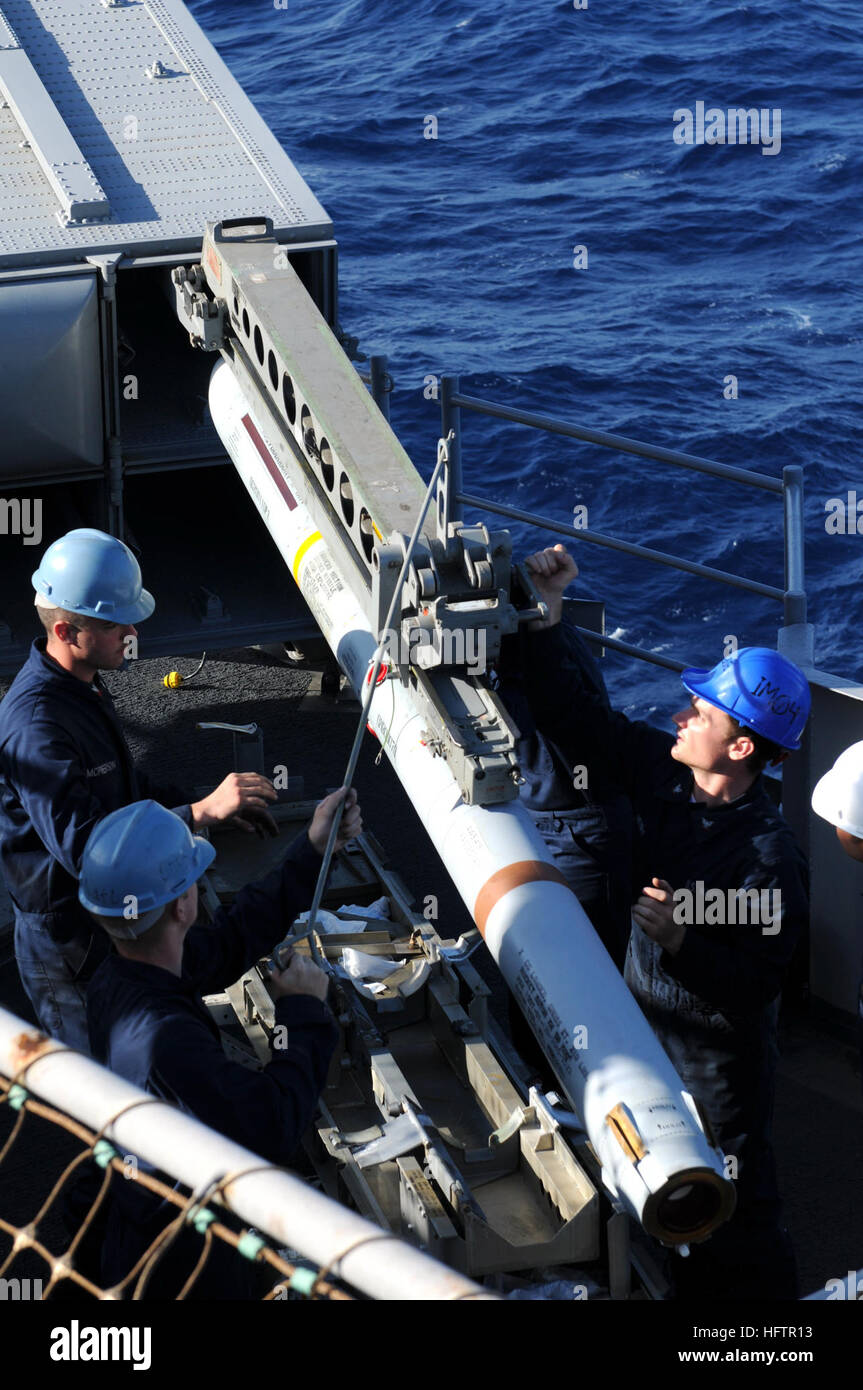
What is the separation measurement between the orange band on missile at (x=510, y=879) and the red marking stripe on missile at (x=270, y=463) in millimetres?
2169

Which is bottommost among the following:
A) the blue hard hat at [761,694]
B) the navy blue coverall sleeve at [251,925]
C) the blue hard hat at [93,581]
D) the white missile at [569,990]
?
the white missile at [569,990]

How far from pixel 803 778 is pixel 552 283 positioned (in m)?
13.1

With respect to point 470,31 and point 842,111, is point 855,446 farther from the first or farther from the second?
point 470,31

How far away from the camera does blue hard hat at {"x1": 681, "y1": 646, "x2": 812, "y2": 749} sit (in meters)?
4.83

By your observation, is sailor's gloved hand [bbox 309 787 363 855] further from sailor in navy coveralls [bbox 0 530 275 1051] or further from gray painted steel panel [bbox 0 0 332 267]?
gray painted steel panel [bbox 0 0 332 267]

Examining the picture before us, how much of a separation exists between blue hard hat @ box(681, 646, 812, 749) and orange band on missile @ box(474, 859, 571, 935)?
0.70m

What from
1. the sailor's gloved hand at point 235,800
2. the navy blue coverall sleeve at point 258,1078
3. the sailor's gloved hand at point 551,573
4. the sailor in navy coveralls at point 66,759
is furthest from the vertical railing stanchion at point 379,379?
the navy blue coverall sleeve at point 258,1078

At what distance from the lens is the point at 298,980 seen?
4223mm

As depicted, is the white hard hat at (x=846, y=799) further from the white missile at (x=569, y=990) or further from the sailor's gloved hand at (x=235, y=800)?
the sailor's gloved hand at (x=235, y=800)

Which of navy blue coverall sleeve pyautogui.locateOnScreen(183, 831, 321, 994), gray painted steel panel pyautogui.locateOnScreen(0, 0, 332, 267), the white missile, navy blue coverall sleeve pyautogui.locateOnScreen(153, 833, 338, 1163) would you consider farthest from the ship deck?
gray painted steel panel pyautogui.locateOnScreen(0, 0, 332, 267)

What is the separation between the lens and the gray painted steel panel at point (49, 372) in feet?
23.8

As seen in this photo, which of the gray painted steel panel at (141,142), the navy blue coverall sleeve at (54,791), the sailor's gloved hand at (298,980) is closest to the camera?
the sailor's gloved hand at (298,980)

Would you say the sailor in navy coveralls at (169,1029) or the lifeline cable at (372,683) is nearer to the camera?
the sailor in navy coveralls at (169,1029)

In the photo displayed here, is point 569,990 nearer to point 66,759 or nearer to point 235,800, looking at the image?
point 235,800
